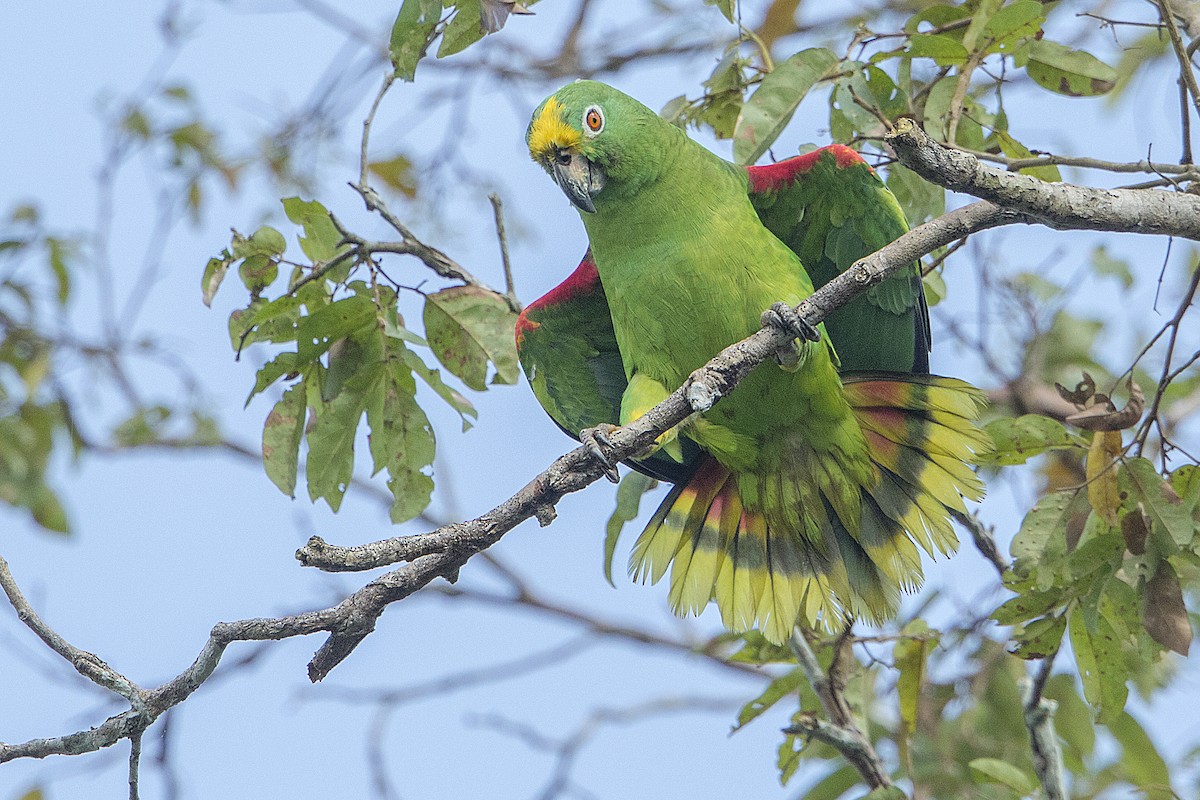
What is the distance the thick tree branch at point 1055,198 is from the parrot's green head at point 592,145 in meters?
1.30

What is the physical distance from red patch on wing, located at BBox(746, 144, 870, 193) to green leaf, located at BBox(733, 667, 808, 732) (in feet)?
5.00

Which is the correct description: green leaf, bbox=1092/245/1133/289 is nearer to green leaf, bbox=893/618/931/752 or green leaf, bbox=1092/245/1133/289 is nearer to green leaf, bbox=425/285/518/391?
green leaf, bbox=893/618/931/752

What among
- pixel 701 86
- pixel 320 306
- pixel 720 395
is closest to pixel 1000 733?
pixel 720 395

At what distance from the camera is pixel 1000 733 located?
414 centimetres

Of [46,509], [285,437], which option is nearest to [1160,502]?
[285,437]

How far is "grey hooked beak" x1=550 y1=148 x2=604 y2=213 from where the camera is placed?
3.33m

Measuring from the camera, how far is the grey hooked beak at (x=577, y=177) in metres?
3.33

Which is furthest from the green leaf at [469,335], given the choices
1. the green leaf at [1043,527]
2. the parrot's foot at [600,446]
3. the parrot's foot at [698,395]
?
the green leaf at [1043,527]

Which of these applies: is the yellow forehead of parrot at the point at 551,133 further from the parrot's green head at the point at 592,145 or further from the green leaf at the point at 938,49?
the green leaf at the point at 938,49

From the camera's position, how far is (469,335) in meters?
3.36

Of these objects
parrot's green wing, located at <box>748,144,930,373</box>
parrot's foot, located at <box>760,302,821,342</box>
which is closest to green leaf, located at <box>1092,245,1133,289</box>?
parrot's green wing, located at <box>748,144,930,373</box>

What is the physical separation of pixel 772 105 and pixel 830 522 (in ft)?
4.39

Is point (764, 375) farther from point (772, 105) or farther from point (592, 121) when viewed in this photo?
point (592, 121)

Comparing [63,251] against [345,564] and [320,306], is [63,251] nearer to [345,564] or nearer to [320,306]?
[320,306]
